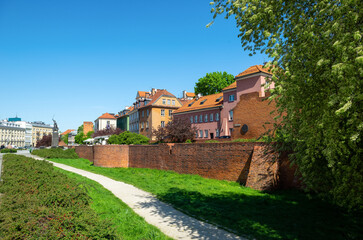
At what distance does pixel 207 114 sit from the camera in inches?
1841

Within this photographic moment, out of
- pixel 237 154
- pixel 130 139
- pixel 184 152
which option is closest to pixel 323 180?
pixel 237 154

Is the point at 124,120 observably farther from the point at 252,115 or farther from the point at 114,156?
the point at 252,115

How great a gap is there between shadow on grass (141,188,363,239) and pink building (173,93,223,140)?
3204cm

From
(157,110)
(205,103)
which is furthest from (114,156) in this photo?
(157,110)

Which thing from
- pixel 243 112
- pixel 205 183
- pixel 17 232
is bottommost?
pixel 205 183

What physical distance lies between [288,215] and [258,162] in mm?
4687

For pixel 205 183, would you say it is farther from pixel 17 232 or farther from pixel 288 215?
pixel 17 232

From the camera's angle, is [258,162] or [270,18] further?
[258,162]

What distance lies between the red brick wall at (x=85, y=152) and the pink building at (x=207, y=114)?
1674 centimetres

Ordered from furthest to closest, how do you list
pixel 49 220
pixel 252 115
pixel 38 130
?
1. pixel 38 130
2. pixel 252 115
3. pixel 49 220

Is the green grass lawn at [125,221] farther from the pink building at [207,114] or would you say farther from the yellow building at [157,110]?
the yellow building at [157,110]

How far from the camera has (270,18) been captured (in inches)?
237

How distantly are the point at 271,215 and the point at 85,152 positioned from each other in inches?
1365

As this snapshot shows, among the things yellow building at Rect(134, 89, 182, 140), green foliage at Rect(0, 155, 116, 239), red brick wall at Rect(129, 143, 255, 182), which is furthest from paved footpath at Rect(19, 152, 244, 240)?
yellow building at Rect(134, 89, 182, 140)
